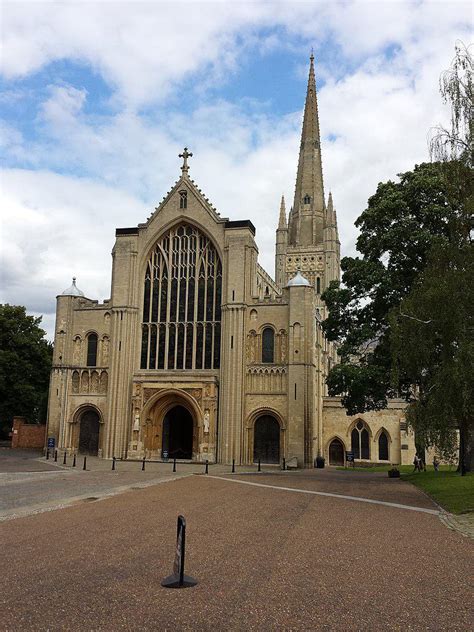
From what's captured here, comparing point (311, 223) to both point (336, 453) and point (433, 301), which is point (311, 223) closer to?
point (336, 453)

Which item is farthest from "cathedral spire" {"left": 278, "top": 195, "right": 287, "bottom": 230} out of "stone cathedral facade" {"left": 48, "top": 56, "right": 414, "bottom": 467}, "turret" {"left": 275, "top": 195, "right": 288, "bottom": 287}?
"stone cathedral facade" {"left": 48, "top": 56, "right": 414, "bottom": 467}

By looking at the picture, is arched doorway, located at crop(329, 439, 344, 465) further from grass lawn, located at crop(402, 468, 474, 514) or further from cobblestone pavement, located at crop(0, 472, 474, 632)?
cobblestone pavement, located at crop(0, 472, 474, 632)

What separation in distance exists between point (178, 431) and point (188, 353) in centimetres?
572

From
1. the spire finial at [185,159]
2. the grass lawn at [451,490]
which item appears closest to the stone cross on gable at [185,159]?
the spire finial at [185,159]

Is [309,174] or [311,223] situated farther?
[311,223]

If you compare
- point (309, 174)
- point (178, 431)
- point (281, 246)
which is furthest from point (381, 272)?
point (281, 246)

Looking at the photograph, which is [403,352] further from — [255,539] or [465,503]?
[255,539]

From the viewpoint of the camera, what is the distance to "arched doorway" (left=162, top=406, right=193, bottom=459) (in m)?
42.1

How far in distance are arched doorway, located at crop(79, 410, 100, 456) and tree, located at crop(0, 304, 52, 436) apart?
386 inches

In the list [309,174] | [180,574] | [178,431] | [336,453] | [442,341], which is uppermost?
Answer: [309,174]

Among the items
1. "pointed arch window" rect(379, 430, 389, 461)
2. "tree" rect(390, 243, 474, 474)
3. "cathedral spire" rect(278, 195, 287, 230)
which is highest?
"cathedral spire" rect(278, 195, 287, 230)

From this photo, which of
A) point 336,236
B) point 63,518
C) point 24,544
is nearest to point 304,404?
point 63,518

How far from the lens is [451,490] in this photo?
70.3 feet

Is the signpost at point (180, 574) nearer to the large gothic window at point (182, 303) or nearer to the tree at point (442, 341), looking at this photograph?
the tree at point (442, 341)
